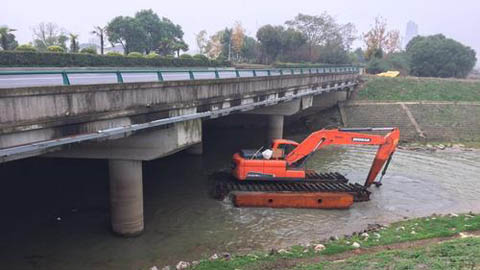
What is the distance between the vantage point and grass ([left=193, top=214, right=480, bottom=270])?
10.7m

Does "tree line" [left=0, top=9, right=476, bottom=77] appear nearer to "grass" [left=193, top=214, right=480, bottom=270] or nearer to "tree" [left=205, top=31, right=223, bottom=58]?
"tree" [left=205, top=31, right=223, bottom=58]

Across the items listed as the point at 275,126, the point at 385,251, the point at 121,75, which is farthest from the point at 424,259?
the point at 275,126

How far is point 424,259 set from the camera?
9617 millimetres

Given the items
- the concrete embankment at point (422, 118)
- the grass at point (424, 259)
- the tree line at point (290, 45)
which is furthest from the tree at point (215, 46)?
the grass at point (424, 259)

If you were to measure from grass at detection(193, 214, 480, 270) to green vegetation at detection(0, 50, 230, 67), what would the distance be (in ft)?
67.6

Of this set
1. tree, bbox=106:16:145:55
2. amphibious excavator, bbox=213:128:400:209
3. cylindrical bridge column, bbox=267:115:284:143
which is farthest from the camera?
tree, bbox=106:16:145:55

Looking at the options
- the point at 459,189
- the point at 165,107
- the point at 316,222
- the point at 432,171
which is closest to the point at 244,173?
the point at 316,222

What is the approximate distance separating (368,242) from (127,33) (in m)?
61.8

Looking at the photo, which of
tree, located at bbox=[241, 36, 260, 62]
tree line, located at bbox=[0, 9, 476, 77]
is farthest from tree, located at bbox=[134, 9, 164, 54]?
tree, located at bbox=[241, 36, 260, 62]

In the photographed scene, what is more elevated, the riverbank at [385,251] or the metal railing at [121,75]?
the metal railing at [121,75]

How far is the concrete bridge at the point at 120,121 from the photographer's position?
8.69m

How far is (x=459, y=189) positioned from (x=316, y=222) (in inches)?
376

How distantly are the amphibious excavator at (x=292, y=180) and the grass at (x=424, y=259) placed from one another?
5.21 meters

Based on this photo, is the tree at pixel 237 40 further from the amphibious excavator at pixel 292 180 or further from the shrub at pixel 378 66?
the amphibious excavator at pixel 292 180
